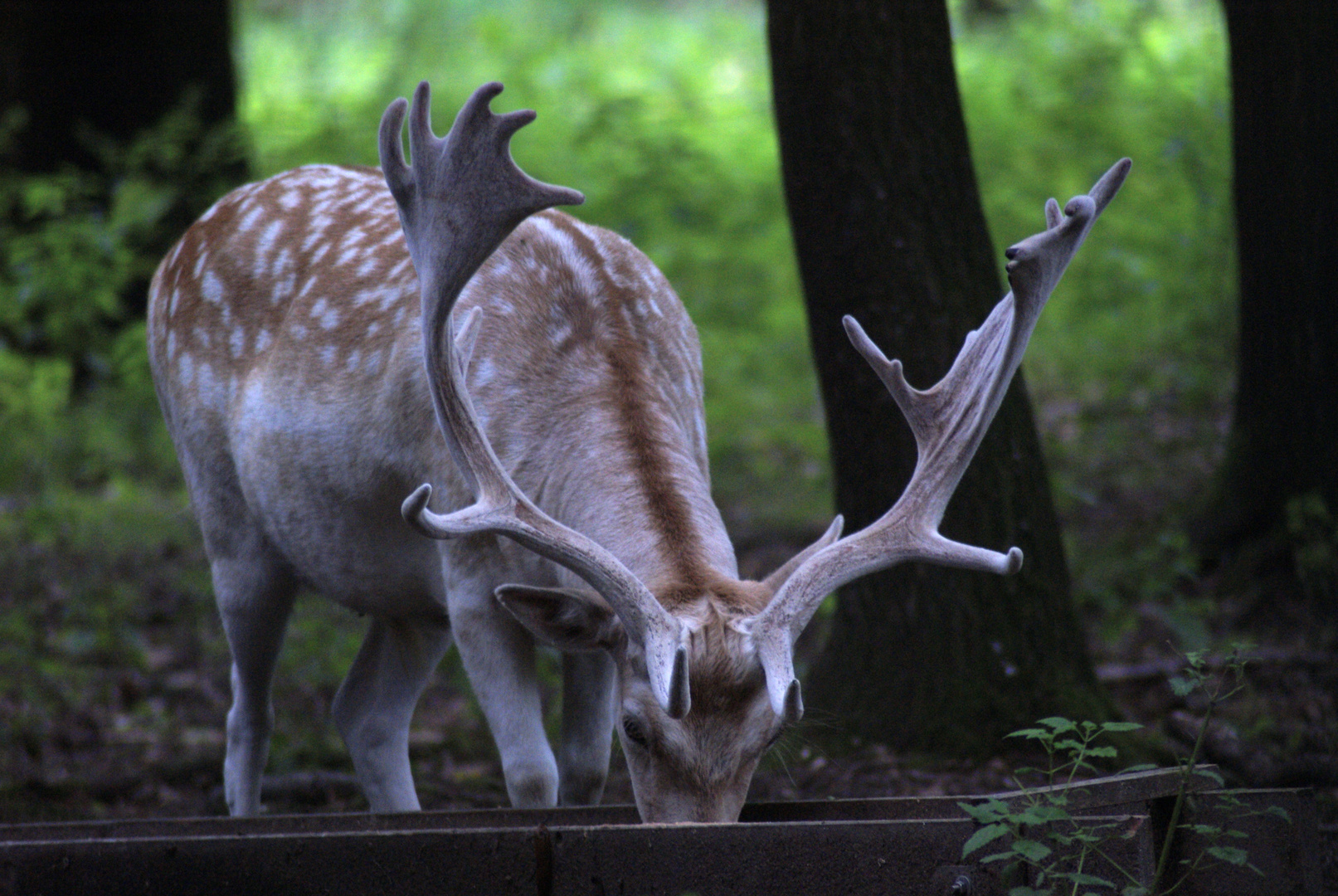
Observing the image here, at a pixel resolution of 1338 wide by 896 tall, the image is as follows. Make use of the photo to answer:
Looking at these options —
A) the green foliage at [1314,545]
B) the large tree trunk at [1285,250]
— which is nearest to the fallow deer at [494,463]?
the green foliage at [1314,545]

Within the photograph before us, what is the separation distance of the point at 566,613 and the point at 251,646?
72.9 inches

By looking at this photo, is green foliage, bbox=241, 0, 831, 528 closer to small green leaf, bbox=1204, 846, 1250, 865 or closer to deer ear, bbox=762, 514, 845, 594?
deer ear, bbox=762, 514, 845, 594

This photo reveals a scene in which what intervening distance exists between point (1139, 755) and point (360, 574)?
8.59 ft

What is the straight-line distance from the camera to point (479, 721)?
619cm

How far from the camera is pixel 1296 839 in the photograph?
307 centimetres

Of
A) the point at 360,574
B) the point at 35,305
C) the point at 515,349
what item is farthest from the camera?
the point at 35,305

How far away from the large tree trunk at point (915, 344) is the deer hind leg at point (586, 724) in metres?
1.18

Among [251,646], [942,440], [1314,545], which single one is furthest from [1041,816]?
[1314,545]

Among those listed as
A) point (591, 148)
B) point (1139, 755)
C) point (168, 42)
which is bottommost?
point (1139, 755)

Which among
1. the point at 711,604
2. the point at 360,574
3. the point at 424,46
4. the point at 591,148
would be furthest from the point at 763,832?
the point at 424,46

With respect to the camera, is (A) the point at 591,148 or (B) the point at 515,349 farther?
(A) the point at 591,148

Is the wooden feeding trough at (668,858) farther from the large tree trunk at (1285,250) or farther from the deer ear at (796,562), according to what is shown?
the large tree trunk at (1285,250)

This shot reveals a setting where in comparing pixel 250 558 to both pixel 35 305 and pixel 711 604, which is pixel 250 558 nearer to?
pixel 711 604

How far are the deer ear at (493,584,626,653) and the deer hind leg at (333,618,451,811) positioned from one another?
1.28 meters
